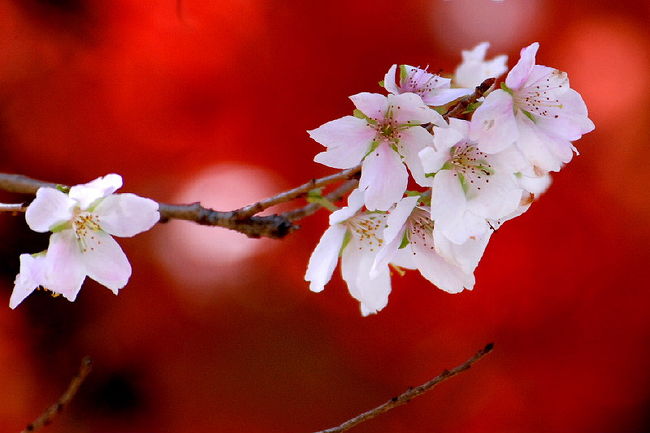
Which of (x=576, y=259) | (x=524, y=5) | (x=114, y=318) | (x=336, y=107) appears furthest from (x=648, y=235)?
(x=114, y=318)

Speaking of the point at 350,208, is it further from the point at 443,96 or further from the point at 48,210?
the point at 48,210

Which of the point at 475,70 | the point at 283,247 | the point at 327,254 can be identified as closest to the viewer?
the point at 327,254

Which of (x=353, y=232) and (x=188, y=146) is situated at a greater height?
(x=188, y=146)

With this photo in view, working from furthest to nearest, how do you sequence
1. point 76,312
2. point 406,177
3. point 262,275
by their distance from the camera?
1. point 262,275
2. point 76,312
3. point 406,177

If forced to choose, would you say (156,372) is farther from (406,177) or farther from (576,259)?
(406,177)

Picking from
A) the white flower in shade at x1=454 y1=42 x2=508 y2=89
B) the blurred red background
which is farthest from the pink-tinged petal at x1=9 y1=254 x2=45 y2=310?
the blurred red background

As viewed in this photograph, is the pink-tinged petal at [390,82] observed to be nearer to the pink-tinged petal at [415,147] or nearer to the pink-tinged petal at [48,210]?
the pink-tinged petal at [415,147]

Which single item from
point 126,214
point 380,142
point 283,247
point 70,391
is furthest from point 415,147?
point 283,247
